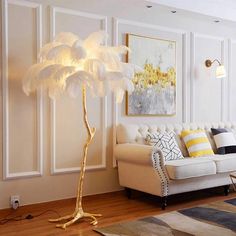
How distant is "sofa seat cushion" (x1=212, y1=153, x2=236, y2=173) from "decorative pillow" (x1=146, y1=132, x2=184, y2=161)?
1.48 feet

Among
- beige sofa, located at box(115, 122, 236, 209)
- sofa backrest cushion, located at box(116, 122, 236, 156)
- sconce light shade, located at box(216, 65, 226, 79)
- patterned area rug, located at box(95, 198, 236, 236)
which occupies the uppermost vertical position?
sconce light shade, located at box(216, 65, 226, 79)

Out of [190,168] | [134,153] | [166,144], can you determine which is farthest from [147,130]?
[190,168]

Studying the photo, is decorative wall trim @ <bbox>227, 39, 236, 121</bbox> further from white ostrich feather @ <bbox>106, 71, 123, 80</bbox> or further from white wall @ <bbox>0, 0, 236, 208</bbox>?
white ostrich feather @ <bbox>106, 71, 123, 80</bbox>

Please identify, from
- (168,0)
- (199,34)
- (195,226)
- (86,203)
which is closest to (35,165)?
(86,203)

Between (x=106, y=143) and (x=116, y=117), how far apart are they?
0.36 metres

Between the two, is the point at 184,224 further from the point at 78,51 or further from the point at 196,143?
the point at 78,51

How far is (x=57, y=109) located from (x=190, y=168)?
1661 mm

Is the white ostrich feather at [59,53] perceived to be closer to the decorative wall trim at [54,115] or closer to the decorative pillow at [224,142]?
the decorative wall trim at [54,115]

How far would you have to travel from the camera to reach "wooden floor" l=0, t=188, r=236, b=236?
3.14 meters

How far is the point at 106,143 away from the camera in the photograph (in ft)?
14.7

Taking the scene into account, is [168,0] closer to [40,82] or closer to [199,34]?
[199,34]


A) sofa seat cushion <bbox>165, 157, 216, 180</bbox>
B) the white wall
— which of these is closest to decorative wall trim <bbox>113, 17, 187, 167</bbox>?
the white wall

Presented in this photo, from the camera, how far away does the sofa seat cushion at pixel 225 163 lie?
422 centimetres

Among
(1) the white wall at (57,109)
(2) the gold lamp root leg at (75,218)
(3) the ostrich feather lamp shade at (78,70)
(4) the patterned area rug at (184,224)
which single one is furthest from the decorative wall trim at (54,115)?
(4) the patterned area rug at (184,224)
